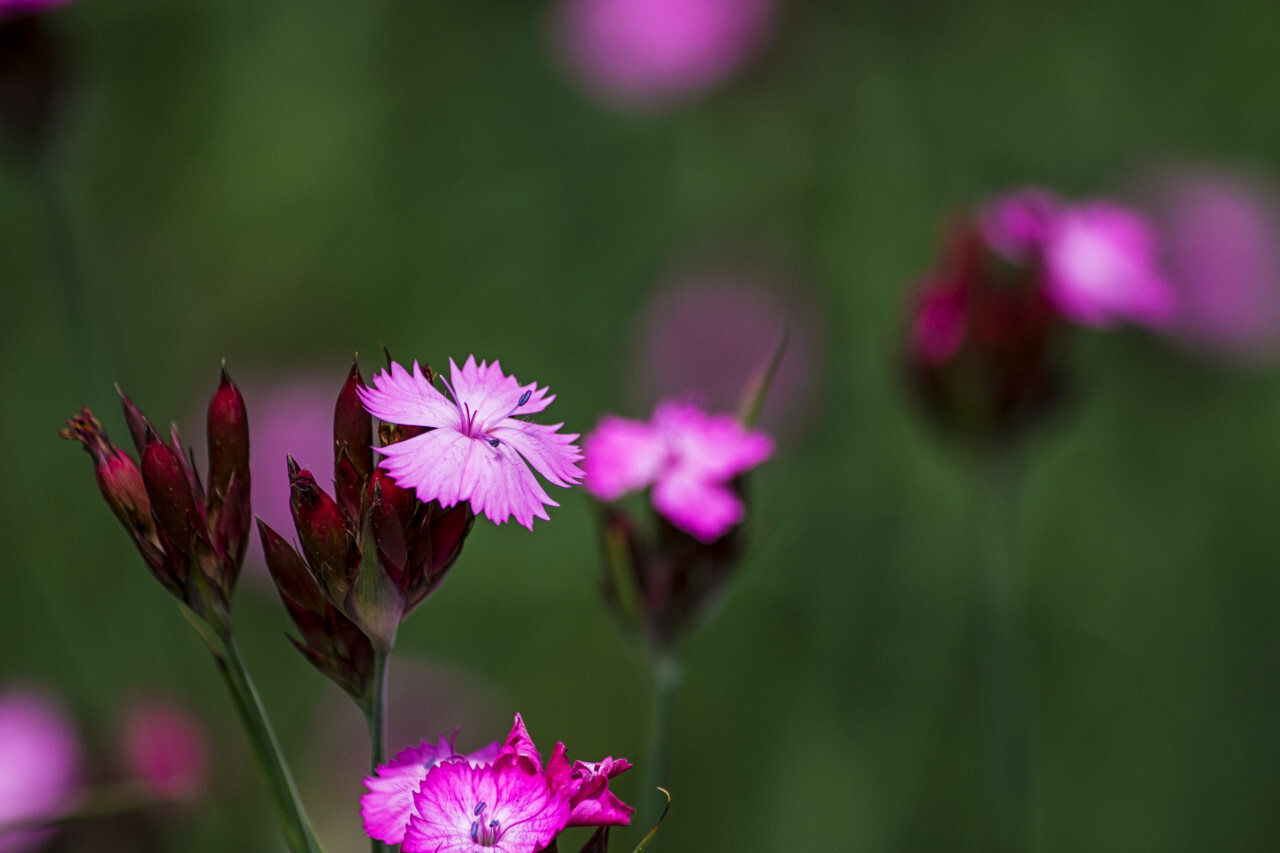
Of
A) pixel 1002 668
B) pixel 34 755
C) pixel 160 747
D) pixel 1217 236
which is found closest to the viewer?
pixel 160 747

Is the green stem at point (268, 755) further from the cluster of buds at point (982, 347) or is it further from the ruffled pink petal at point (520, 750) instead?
the cluster of buds at point (982, 347)

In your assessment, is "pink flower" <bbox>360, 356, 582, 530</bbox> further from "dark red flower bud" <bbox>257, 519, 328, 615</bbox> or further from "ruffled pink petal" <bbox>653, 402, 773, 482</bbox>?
"ruffled pink petal" <bbox>653, 402, 773, 482</bbox>

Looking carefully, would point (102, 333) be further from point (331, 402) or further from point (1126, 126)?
point (1126, 126)

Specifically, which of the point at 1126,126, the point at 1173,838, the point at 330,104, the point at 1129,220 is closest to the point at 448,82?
the point at 330,104

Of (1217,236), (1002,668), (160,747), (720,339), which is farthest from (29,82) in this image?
(1217,236)

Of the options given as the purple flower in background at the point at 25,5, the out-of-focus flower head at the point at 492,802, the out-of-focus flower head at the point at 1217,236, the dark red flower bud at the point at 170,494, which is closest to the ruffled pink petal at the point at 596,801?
the out-of-focus flower head at the point at 492,802

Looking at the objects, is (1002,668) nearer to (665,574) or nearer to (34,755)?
(665,574)
